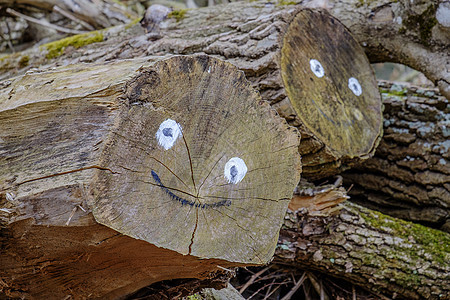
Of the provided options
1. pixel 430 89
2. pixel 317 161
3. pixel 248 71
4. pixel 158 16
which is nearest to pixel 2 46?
pixel 158 16

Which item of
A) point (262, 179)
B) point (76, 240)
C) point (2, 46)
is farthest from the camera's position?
point (2, 46)

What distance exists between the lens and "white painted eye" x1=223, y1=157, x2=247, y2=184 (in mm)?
1458

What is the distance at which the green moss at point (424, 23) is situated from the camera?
8.32ft

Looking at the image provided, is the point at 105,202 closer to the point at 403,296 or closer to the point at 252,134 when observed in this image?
the point at 252,134

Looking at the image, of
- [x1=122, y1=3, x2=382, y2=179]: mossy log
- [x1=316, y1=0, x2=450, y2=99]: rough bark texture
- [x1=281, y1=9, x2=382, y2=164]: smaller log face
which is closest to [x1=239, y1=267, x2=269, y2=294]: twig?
[x1=122, y1=3, x2=382, y2=179]: mossy log

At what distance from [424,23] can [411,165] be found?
0.94 metres

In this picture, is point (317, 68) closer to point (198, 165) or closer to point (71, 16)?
point (198, 165)

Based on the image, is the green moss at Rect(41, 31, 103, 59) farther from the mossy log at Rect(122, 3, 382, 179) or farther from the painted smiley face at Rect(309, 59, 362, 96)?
the painted smiley face at Rect(309, 59, 362, 96)

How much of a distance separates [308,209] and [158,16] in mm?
1576

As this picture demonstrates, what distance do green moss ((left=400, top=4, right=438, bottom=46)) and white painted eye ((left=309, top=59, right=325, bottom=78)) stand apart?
71 cm

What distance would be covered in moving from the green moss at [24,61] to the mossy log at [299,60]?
17.6 inches

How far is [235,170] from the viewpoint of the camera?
57.9 inches

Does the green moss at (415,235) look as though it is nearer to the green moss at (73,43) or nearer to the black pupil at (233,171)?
the black pupil at (233,171)

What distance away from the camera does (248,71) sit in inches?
83.3
